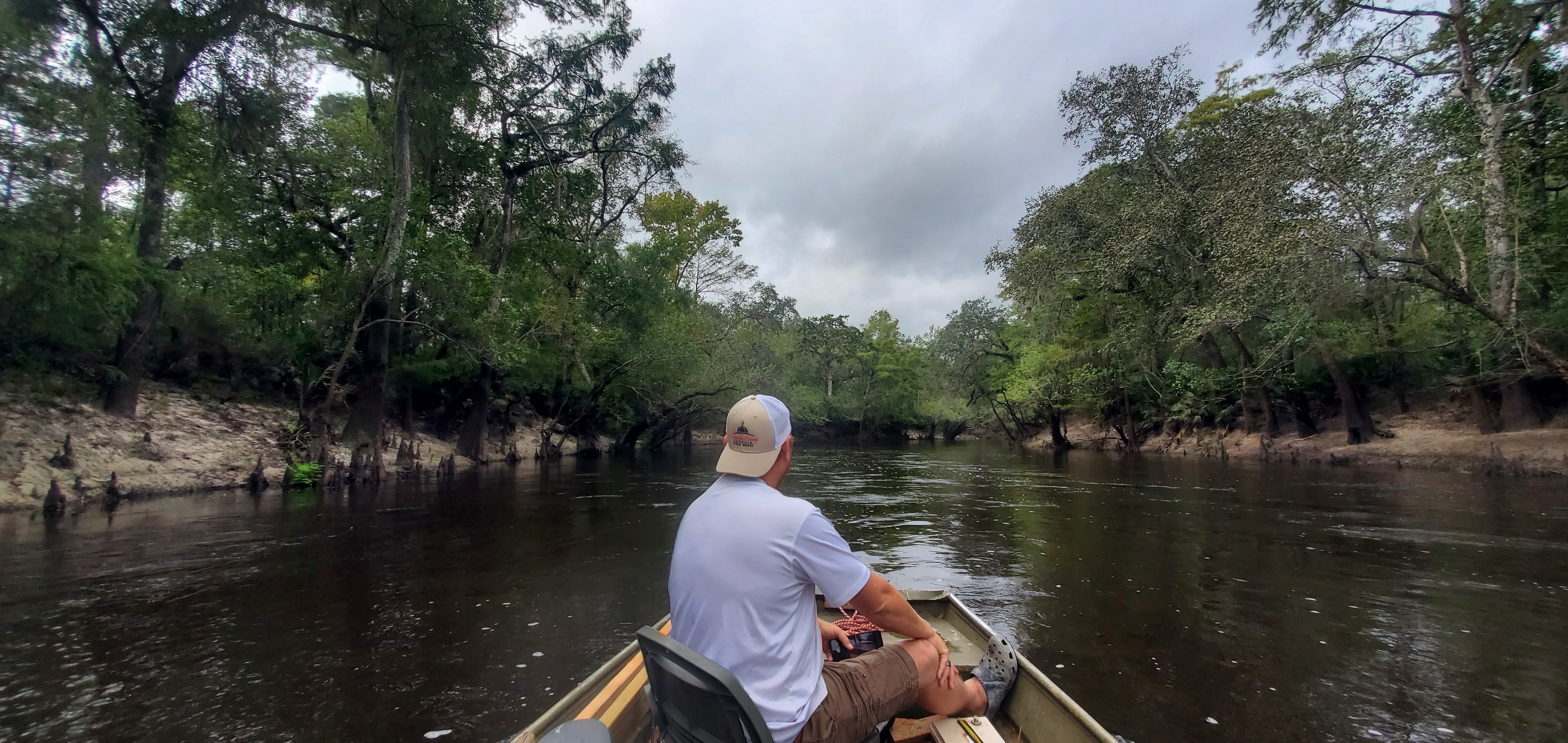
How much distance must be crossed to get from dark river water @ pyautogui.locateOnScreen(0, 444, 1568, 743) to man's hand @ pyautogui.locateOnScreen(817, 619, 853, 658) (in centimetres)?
179

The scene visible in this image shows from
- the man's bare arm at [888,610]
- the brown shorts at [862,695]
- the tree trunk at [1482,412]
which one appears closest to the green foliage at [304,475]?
the brown shorts at [862,695]

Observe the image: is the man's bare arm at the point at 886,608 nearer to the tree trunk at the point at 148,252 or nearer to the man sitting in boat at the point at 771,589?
the man sitting in boat at the point at 771,589

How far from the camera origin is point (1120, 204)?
950 inches

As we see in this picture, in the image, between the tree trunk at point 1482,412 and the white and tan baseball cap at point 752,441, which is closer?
the white and tan baseball cap at point 752,441

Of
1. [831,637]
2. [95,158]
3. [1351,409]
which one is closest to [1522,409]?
[1351,409]

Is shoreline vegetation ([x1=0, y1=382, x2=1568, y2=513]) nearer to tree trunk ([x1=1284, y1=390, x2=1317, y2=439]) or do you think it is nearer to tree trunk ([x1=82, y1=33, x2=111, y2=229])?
tree trunk ([x1=1284, y1=390, x2=1317, y2=439])

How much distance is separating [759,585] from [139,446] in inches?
658

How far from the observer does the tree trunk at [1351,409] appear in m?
20.3

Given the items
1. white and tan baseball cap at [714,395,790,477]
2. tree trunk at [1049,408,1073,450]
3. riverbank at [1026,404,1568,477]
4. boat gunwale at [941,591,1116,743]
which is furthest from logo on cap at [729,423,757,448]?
tree trunk at [1049,408,1073,450]

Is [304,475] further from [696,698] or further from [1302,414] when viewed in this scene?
[1302,414]

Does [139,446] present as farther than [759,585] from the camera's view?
Yes

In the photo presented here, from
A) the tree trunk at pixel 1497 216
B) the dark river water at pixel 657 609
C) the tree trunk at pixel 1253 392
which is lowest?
the dark river water at pixel 657 609

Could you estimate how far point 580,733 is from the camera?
7.05 ft

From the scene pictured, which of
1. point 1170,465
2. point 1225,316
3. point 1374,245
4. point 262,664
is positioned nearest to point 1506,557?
point 1374,245
